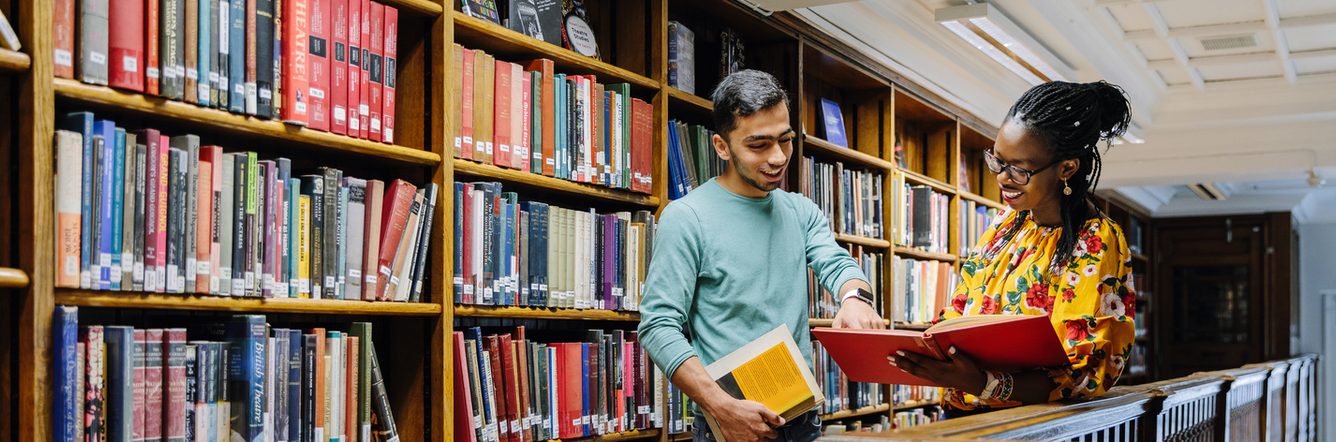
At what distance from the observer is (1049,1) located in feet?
15.1

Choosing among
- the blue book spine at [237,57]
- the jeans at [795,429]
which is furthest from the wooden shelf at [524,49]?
the jeans at [795,429]

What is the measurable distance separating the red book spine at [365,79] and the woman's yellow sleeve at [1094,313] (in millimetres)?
1343

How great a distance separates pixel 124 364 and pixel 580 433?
1.27 metres

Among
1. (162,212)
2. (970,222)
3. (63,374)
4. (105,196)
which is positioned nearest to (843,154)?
(970,222)

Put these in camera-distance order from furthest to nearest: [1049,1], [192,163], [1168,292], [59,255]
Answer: [1168,292] < [1049,1] < [192,163] < [59,255]

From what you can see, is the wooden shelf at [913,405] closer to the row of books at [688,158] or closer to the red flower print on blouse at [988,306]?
the row of books at [688,158]

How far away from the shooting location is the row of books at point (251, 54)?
1857mm

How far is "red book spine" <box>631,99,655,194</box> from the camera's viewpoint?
3131mm

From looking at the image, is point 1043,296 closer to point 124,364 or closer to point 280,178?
point 280,178

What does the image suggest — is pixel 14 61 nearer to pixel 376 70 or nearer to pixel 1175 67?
pixel 376 70

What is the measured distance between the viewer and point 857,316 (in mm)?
2195

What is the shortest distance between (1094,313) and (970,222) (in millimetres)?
3973

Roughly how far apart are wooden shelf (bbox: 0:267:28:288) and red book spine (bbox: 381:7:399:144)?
0.80 m

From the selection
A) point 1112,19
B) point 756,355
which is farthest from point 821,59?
point 756,355
